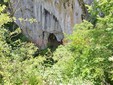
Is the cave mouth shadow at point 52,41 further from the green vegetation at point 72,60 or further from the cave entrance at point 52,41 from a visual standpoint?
the green vegetation at point 72,60

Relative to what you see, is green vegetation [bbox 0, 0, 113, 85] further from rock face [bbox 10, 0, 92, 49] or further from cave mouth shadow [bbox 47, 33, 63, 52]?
cave mouth shadow [bbox 47, 33, 63, 52]

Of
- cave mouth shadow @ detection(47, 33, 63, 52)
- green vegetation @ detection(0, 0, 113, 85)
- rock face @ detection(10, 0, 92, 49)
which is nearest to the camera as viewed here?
green vegetation @ detection(0, 0, 113, 85)

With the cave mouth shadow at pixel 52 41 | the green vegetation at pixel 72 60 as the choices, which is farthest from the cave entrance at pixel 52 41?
the green vegetation at pixel 72 60

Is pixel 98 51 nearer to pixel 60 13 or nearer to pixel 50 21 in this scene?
pixel 60 13

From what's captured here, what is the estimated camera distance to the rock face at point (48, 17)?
44.5 feet

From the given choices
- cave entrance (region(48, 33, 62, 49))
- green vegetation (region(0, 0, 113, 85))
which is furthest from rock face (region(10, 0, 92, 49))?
green vegetation (region(0, 0, 113, 85))

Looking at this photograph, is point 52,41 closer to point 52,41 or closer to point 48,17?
point 52,41

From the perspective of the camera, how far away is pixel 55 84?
16.5 feet

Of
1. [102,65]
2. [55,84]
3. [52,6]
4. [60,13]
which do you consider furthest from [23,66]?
[52,6]

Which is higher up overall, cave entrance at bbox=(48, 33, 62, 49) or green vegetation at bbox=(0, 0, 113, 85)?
green vegetation at bbox=(0, 0, 113, 85)

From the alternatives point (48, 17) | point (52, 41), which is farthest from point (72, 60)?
point (52, 41)

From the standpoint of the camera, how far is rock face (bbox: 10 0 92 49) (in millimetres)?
13570

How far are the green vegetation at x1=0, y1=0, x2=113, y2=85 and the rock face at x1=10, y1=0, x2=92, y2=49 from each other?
19.1 ft

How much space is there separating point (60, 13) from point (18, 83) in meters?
10.1
